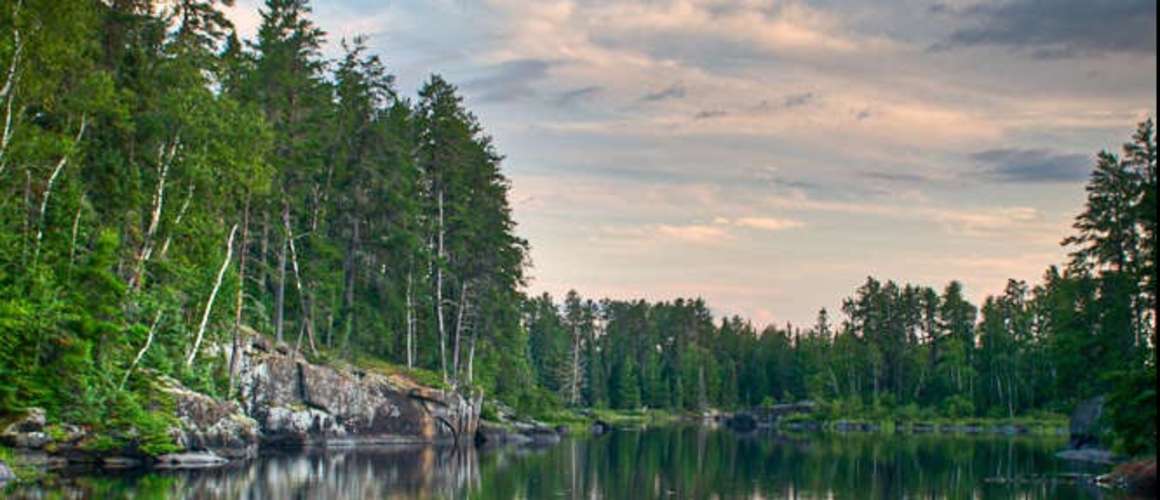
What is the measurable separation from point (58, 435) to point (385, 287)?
31262 mm

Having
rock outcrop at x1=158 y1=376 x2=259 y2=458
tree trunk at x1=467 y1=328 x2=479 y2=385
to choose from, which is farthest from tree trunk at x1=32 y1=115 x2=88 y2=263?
tree trunk at x1=467 y1=328 x2=479 y2=385

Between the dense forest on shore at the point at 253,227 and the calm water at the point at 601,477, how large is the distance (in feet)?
16.2

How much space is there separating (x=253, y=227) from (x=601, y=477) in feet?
90.3

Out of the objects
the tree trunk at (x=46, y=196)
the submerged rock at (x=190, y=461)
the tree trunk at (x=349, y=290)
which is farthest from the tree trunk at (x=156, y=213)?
the tree trunk at (x=349, y=290)

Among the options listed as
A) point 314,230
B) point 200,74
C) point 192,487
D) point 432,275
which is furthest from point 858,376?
point 192,487

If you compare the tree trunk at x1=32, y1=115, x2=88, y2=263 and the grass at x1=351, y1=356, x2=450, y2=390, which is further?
the grass at x1=351, y1=356, x2=450, y2=390

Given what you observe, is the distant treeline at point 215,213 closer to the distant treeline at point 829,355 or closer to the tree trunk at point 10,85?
the tree trunk at point 10,85

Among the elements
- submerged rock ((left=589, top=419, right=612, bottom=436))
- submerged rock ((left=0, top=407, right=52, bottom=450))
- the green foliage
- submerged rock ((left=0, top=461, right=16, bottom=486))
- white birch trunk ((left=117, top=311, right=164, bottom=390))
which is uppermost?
white birch trunk ((left=117, top=311, right=164, bottom=390))

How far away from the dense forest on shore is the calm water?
4.93m

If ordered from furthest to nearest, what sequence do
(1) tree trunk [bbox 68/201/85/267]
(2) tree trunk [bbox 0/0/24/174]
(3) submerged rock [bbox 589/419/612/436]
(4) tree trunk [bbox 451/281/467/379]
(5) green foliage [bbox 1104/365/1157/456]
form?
(3) submerged rock [bbox 589/419/612/436]
(4) tree trunk [bbox 451/281/467/379]
(1) tree trunk [bbox 68/201/85/267]
(5) green foliage [bbox 1104/365/1157/456]
(2) tree trunk [bbox 0/0/24/174]

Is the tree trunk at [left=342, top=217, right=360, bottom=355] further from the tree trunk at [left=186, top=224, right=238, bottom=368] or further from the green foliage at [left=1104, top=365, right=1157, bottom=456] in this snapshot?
the green foliage at [left=1104, top=365, right=1157, bottom=456]

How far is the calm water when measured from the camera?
32000 mm

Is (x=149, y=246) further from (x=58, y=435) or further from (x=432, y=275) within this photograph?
(x=432, y=275)

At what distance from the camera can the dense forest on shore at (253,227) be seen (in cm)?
3538
